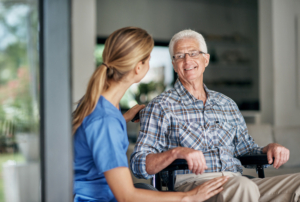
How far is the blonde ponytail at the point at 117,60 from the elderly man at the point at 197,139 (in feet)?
1.38

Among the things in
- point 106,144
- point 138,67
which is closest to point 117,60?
point 138,67

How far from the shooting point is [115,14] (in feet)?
17.9

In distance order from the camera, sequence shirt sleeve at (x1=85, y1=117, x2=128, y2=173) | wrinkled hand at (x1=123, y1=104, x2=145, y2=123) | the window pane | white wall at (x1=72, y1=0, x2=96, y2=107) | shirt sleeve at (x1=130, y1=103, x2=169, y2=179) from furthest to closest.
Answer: white wall at (x1=72, y1=0, x2=96, y2=107), wrinkled hand at (x1=123, y1=104, x2=145, y2=123), shirt sleeve at (x1=130, y1=103, x2=169, y2=179), shirt sleeve at (x1=85, y1=117, x2=128, y2=173), the window pane

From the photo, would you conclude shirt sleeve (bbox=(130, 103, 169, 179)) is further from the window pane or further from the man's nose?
the window pane

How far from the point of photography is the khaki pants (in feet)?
4.15

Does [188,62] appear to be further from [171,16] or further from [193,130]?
[171,16]

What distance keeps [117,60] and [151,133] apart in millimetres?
523

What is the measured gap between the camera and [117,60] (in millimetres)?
1169

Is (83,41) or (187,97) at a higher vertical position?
(83,41)

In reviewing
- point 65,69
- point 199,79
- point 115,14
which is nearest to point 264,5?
point 115,14

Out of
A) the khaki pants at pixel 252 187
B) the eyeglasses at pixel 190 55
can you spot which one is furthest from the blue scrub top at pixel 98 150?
the eyeglasses at pixel 190 55

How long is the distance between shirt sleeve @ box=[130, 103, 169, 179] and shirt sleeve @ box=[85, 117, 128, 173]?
0.43 meters

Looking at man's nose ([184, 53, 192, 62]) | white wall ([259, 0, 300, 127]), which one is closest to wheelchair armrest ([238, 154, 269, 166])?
man's nose ([184, 53, 192, 62])

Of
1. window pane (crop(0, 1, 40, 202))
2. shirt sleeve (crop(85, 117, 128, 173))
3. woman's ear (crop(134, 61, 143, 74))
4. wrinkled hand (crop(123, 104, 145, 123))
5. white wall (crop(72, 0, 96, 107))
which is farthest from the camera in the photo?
white wall (crop(72, 0, 96, 107))
